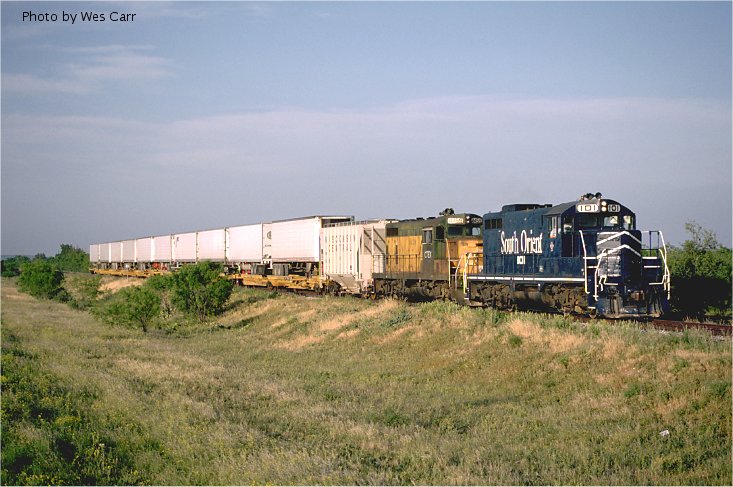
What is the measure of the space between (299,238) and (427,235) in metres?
14.6

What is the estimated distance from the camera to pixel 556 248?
74.5 ft

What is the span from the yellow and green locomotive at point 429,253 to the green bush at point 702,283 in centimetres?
819

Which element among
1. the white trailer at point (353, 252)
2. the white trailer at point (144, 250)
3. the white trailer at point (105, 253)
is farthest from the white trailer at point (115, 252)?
the white trailer at point (353, 252)

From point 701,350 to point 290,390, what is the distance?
392 inches

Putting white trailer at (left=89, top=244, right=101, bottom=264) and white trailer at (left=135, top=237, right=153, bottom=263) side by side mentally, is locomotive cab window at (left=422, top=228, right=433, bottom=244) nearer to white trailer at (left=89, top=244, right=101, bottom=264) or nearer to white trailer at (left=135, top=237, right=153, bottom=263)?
white trailer at (left=135, top=237, right=153, bottom=263)

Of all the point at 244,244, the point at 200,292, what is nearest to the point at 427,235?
the point at 200,292

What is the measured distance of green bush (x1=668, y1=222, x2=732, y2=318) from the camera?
28.0 meters

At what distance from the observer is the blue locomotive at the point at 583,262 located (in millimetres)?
20969

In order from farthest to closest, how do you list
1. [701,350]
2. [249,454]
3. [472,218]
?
[472,218] < [701,350] < [249,454]

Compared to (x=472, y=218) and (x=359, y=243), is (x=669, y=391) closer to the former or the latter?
(x=472, y=218)

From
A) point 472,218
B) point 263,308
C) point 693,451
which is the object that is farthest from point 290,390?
point 263,308

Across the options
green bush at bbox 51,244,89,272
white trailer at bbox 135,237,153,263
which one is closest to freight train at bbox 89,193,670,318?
white trailer at bbox 135,237,153,263

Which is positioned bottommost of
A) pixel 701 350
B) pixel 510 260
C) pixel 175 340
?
pixel 175 340

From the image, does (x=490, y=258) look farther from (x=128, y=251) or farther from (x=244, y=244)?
(x=128, y=251)
